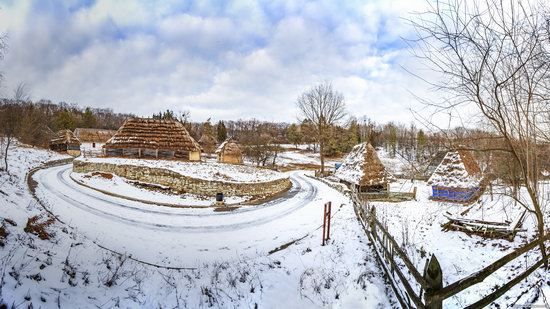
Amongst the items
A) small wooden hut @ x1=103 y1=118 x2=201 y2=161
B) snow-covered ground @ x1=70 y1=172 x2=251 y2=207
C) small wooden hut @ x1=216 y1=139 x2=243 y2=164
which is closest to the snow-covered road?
snow-covered ground @ x1=70 y1=172 x2=251 y2=207

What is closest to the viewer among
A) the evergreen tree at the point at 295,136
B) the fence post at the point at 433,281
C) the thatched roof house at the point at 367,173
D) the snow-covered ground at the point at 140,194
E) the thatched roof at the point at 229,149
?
the fence post at the point at 433,281

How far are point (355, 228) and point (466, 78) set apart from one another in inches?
295

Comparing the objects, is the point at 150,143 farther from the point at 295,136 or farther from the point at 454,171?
the point at 295,136

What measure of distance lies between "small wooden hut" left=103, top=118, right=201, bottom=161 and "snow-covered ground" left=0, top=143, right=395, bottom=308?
18.8 m

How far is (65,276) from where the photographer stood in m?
4.82

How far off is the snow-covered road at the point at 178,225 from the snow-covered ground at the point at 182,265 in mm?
76

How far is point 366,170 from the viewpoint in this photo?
21453 millimetres

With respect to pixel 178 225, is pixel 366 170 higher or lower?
higher

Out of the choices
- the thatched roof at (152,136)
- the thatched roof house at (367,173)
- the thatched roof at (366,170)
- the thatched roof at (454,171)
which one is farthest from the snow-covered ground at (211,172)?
the thatched roof at (454,171)

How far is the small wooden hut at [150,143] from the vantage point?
3161 cm

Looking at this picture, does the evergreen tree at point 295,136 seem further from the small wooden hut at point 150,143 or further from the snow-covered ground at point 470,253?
the snow-covered ground at point 470,253

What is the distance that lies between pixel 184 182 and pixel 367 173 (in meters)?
15.3

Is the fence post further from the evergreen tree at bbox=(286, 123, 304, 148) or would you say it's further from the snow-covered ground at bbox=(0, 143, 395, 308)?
A: the evergreen tree at bbox=(286, 123, 304, 148)

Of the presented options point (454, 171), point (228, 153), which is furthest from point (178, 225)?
point (228, 153)
